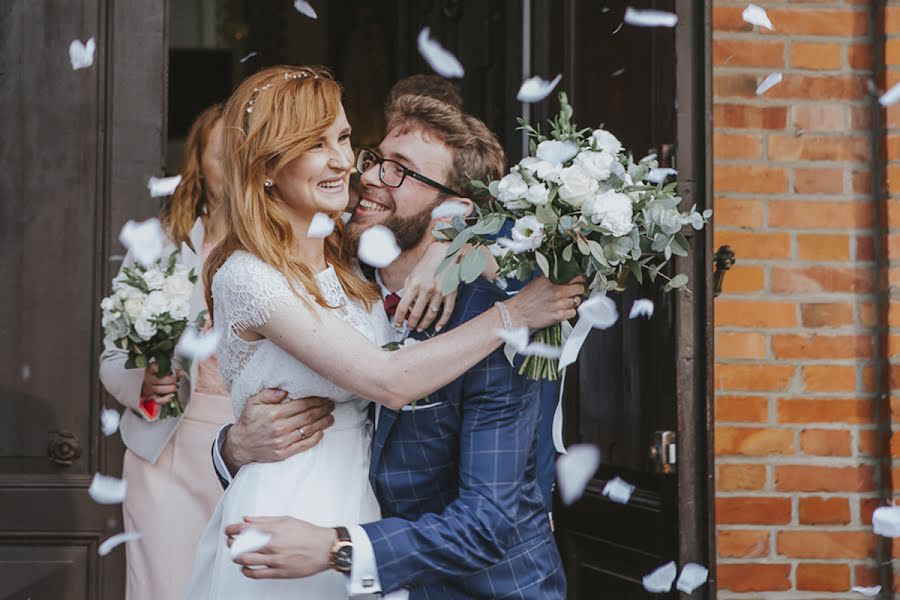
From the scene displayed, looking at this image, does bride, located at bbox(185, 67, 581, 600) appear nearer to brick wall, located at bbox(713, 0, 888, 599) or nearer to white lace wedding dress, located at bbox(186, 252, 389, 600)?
white lace wedding dress, located at bbox(186, 252, 389, 600)

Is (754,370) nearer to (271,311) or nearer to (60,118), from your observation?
(271,311)

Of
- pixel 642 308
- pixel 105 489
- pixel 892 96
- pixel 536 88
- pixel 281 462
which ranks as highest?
pixel 536 88

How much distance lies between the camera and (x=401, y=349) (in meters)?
2.01

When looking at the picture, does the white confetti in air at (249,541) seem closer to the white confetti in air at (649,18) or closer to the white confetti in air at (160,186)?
the white confetti in air at (160,186)

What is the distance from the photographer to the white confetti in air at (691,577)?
106 inches

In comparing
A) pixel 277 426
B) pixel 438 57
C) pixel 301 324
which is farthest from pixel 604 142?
pixel 438 57

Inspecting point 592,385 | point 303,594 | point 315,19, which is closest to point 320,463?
point 303,594

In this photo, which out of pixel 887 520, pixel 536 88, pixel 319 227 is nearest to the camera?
pixel 319 227

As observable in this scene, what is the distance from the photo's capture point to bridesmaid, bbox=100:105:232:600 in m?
2.96

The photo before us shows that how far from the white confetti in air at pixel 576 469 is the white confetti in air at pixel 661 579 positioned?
40 cm

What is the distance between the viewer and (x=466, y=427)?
6.38 feet

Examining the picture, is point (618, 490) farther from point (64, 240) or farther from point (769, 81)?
point (64, 240)

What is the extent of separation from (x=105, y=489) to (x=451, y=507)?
1628 mm

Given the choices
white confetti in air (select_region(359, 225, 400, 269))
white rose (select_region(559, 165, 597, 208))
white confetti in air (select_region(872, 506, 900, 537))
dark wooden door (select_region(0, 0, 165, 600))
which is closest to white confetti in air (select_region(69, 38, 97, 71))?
dark wooden door (select_region(0, 0, 165, 600))
